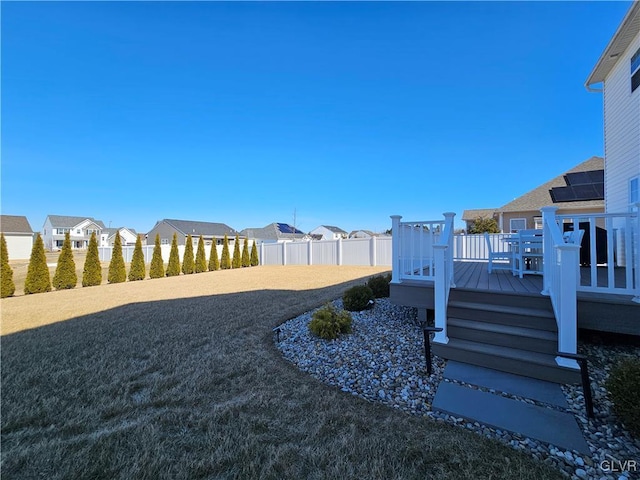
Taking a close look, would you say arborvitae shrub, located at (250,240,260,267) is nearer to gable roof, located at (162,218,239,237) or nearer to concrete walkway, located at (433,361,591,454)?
gable roof, located at (162,218,239,237)

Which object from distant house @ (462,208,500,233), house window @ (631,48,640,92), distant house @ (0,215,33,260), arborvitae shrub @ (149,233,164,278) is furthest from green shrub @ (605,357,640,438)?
distant house @ (0,215,33,260)

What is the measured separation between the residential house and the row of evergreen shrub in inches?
606

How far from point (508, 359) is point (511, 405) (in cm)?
60

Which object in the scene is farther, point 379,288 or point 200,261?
point 200,261

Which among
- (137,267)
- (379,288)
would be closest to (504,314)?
(379,288)

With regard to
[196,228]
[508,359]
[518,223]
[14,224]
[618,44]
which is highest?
[618,44]

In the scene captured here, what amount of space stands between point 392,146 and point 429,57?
5739 millimetres

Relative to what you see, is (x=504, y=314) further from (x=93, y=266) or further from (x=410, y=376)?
(x=93, y=266)

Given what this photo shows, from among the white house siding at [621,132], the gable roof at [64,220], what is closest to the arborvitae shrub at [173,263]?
the white house siding at [621,132]

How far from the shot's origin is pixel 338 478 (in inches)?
66.9

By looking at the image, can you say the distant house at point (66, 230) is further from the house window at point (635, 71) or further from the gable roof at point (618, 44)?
the house window at point (635, 71)

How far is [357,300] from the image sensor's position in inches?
205

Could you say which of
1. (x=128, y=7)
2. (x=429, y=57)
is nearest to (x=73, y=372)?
(x=128, y=7)

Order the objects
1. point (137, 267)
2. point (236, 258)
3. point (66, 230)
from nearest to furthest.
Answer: point (137, 267) → point (236, 258) → point (66, 230)
